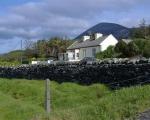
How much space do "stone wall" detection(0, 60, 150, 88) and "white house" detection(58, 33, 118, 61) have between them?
3656 centimetres

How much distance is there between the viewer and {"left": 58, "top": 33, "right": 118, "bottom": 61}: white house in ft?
233

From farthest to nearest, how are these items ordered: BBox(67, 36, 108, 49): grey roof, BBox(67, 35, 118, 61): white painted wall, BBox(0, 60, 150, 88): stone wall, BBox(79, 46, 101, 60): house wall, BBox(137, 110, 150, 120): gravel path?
BBox(67, 36, 108, 49): grey roof < BBox(79, 46, 101, 60): house wall < BBox(67, 35, 118, 61): white painted wall < BBox(0, 60, 150, 88): stone wall < BBox(137, 110, 150, 120): gravel path

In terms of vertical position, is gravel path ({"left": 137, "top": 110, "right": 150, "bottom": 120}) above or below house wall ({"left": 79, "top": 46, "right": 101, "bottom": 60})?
below

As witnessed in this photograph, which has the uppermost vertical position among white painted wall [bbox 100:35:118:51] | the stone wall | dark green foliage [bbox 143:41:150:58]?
white painted wall [bbox 100:35:118:51]

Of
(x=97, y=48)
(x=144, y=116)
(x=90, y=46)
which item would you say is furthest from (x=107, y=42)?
(x=144, y=116)

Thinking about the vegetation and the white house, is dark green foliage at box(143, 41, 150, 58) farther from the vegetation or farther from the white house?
the vegetation

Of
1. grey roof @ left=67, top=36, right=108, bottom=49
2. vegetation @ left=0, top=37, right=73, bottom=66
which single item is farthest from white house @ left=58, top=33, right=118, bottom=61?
vegetation @ left=0, top=37, right=73, bottom=66

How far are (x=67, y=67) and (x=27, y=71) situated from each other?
817cm

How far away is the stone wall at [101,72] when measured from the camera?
20053 millimetres

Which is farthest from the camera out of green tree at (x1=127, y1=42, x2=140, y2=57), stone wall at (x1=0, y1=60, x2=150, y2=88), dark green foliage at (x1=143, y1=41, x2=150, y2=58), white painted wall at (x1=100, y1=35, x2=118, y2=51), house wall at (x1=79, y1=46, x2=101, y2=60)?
house wall at (x1=79, y1=46, x2=101, y2=60)

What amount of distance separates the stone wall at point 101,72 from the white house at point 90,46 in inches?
1439

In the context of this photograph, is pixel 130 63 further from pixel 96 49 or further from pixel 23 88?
pixel 96 49

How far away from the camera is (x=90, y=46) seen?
72.5 meters

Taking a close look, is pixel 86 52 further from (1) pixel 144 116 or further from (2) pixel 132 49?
(1) pixel 144 116
